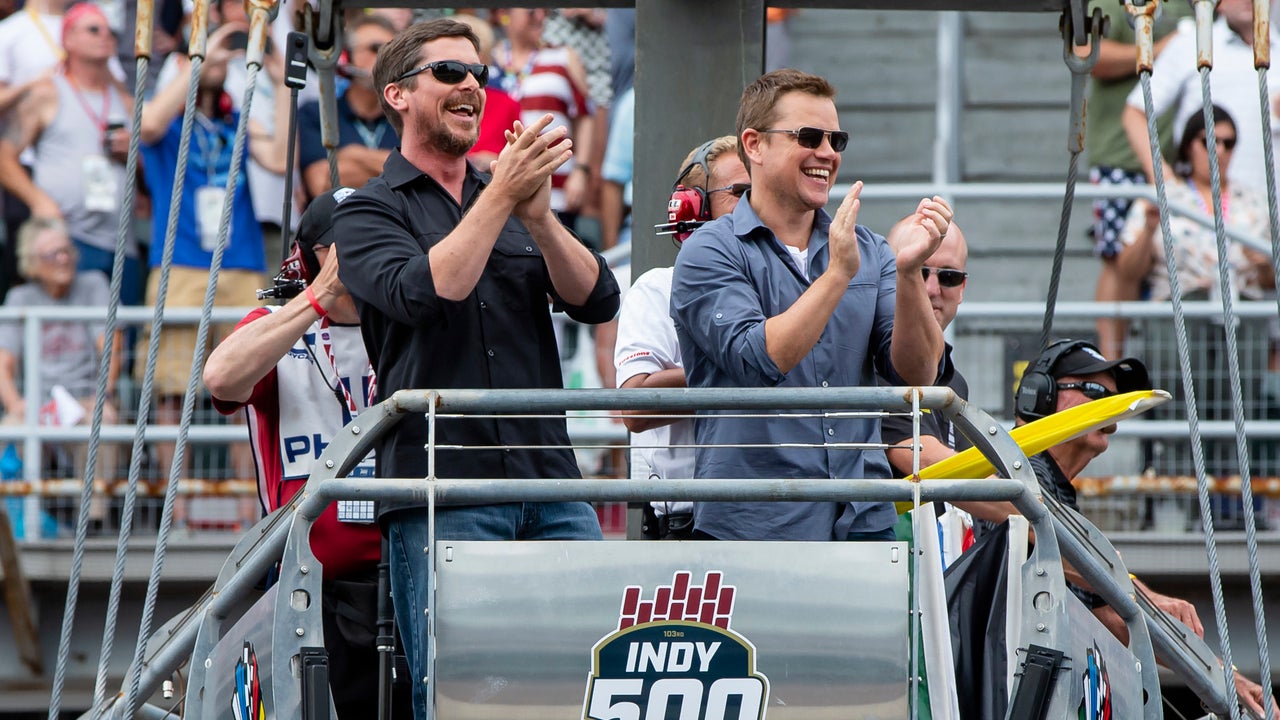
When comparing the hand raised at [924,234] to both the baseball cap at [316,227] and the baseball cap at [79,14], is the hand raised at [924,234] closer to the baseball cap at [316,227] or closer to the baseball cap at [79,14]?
the baseball cap at [316,227]

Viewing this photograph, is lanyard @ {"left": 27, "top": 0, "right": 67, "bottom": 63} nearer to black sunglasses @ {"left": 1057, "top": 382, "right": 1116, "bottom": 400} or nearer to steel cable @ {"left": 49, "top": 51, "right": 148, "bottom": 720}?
steel cable @ {"left": 49, "top": 51, "right": 148, "bottom": 720}

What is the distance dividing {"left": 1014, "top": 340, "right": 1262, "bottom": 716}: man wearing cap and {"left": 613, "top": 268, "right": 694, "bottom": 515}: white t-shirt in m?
1.09

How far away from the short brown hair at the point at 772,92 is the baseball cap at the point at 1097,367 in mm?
1540

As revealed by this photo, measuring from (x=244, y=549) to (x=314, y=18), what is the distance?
7.68 feet

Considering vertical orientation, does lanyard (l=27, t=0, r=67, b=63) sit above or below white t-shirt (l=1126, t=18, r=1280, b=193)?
above

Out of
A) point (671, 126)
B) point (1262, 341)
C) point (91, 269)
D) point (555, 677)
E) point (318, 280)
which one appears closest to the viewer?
point (555, 677)

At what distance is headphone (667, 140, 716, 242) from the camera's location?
17.4ft

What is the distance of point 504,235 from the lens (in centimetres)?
454

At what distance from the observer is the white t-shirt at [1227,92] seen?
9523mm

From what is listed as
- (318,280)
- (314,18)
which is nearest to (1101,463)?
(314,18)

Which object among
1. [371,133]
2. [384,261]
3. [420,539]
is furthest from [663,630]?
[371,133]

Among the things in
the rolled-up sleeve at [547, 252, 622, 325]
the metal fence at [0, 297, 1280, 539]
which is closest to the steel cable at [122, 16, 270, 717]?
the rolled-up sleeve at [547, 252, 622, 325]

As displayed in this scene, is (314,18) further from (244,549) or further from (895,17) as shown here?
(895,17)

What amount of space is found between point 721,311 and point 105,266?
6.09 meters
